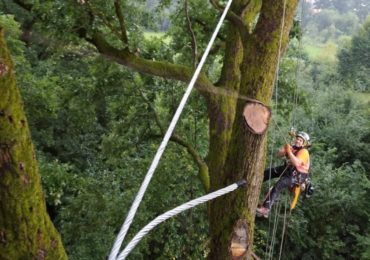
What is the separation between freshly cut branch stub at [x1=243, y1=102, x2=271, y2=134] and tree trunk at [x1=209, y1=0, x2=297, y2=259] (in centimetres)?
3

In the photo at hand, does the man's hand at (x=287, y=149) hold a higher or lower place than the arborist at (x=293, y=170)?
higher

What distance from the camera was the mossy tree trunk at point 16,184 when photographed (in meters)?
1.56

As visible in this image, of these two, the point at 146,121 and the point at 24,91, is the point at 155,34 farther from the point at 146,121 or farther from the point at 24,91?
the point at 24,91

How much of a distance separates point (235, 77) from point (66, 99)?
3164 millimetres

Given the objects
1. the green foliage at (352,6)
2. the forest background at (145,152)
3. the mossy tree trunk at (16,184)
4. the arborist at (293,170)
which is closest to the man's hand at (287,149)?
the arborist at (293,170)

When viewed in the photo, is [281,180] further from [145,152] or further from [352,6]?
[352,6]

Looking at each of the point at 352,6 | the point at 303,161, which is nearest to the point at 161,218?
the point at 303,161

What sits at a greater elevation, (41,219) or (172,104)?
(172,104)

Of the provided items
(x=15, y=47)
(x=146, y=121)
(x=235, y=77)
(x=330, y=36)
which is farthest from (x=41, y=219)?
(x=330, y=36)

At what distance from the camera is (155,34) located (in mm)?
7000

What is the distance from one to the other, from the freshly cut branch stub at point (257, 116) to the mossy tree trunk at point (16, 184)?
4.86ft

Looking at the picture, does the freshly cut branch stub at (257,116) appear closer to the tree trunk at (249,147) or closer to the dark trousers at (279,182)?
the tree trunk at (249,147)

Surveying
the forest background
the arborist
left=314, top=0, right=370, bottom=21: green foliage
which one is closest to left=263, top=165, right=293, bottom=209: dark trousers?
the arborist

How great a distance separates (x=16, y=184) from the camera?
1.60 m
